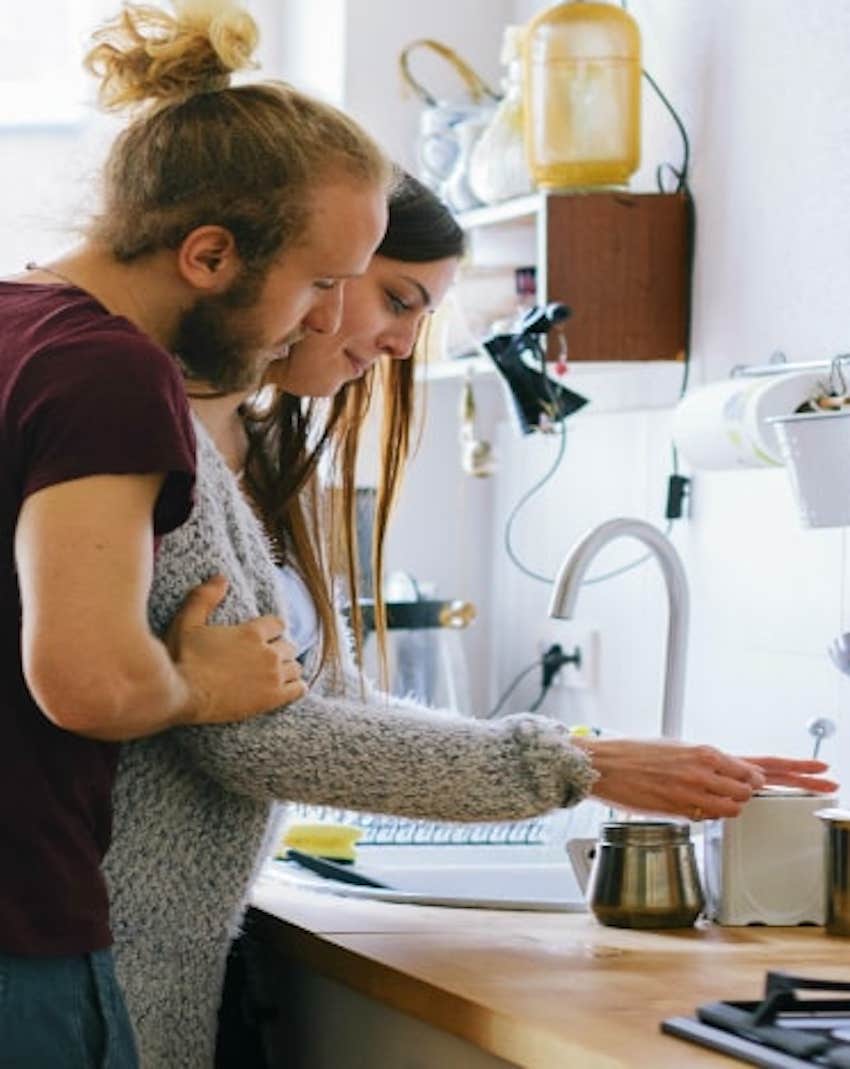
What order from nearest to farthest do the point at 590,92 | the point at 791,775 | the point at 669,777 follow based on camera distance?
1. the point at 669,777
2. the point at 791,775
3. the point at 590,92

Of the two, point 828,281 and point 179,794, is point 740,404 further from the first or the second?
point 179,794

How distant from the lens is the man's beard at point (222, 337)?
1528 mm

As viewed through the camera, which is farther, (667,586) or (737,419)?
(737,419)

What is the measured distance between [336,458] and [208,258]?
0.61 meters

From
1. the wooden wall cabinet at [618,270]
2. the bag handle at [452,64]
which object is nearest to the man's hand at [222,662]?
the wooden wall cabinet at [618,270]

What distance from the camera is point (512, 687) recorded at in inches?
127

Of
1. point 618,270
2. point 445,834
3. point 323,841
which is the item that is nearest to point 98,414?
point 323,841

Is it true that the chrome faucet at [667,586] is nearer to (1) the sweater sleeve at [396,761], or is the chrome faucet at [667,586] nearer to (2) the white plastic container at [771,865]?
(2) the white plastic container at [771,865]

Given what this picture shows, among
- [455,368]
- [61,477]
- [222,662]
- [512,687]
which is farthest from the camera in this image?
[512,687]

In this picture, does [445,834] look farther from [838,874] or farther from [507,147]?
[507,147]

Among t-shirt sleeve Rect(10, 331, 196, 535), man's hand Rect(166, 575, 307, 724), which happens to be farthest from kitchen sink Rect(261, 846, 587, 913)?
t-shirt sleeve Rect(10, 331, 196, 535)

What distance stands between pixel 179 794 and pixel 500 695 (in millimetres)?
1713

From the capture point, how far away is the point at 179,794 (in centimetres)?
160

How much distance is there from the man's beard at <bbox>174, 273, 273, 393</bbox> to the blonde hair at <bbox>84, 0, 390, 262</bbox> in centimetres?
3
